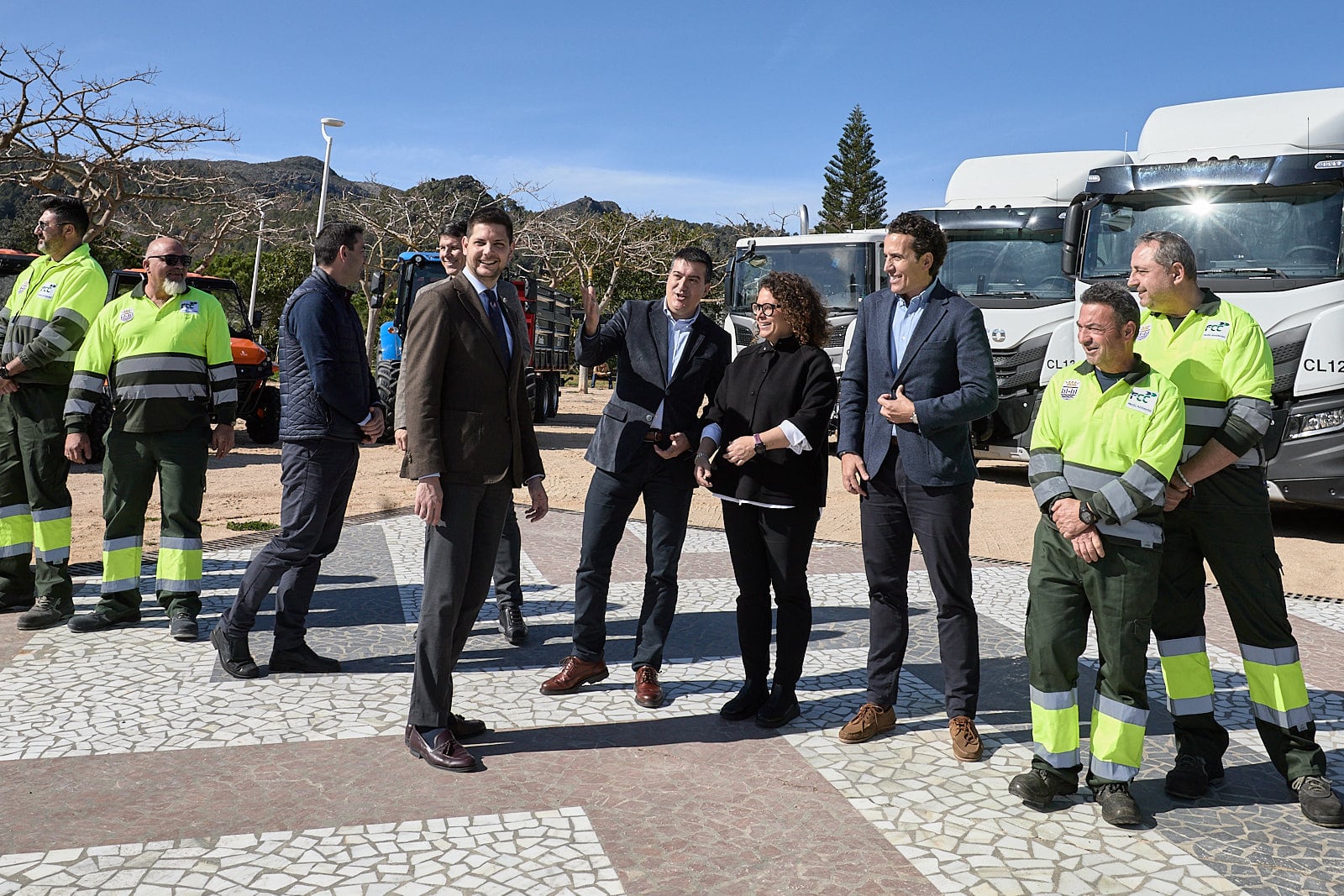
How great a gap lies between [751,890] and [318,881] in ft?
3.90

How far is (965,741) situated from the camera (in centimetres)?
397

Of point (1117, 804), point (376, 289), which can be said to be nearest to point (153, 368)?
point (1117, 804)

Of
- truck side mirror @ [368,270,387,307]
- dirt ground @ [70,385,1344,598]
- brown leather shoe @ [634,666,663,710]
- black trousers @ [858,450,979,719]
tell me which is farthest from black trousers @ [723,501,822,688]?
truck side mirror @ [368,270,387,307]

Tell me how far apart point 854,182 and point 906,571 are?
219 ft

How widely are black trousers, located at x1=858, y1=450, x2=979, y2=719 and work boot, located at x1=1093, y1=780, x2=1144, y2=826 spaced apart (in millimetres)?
668

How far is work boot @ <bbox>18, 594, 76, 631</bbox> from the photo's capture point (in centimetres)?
546

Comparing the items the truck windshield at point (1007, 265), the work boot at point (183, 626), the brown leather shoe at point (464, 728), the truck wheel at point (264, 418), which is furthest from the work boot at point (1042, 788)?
the truck wheel at point (264, 418)

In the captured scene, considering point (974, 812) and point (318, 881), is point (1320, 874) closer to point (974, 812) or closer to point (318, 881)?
point (974, 812)

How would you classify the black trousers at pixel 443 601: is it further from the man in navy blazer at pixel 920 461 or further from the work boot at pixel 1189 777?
the work boot at pixel 1189 777

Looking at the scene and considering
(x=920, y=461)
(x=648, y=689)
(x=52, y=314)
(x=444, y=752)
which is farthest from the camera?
(x=52, y=314)

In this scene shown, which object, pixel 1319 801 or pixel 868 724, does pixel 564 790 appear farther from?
pixel 1319 801

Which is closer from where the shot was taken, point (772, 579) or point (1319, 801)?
point (1319, 801)

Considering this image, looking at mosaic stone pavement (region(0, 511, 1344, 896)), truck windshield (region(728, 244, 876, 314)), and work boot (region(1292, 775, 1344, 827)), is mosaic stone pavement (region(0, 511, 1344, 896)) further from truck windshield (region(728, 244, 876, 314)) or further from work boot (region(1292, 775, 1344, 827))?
truck windshield (region(728, 244, 876, 314))

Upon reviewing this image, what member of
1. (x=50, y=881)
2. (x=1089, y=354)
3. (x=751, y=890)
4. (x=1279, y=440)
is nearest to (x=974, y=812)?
(x=751, y=890)
